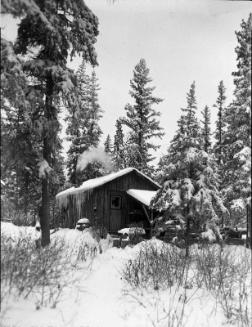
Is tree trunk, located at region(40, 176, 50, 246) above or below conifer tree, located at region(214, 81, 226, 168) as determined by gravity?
below

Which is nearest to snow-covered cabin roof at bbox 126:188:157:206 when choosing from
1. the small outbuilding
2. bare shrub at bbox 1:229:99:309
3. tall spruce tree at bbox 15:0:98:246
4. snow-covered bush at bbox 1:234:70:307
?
the small outbuilding

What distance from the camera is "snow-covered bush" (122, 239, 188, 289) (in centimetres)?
929

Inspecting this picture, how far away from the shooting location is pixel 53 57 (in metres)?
7.88

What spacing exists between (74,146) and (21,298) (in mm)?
4709

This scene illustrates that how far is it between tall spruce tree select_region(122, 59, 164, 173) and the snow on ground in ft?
12.4

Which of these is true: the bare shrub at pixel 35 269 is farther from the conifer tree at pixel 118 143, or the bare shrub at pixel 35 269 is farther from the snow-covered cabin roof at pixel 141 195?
the snow-covered cabin roof at pixel 141 195

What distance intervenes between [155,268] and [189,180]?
184 inches

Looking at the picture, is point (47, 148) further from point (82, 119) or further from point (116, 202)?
point (116, 202)

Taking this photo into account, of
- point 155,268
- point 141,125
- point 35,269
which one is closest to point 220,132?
point 141,125

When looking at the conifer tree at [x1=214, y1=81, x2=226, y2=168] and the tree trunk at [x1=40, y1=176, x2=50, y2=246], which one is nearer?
the tree trunk at [x1=40, y1=176, x2=50, y2=246]

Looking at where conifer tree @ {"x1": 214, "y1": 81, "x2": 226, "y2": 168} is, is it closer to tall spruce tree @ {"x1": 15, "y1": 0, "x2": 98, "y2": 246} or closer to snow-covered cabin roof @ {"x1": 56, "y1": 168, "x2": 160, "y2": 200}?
snow-covered cabin roof @ {"x1": 56, "y1": 168, "x2": 160, "y2": 200}

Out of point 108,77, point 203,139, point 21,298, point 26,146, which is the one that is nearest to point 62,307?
point 21,298

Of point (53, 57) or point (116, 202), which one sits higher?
point (53, 57)

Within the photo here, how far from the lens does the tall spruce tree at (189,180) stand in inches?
515
